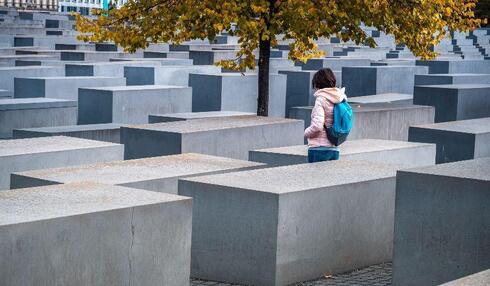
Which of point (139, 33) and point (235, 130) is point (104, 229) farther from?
point (139, 33)

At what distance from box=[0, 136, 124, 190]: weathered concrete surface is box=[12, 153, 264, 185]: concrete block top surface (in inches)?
40.6

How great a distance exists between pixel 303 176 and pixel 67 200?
89.8 inches

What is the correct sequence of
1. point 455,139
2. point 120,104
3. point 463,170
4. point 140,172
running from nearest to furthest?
point 463,170
point 140,172
point 455,139
point 120,104

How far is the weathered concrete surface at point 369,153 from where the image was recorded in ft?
35.6

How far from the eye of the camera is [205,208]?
8.38 m

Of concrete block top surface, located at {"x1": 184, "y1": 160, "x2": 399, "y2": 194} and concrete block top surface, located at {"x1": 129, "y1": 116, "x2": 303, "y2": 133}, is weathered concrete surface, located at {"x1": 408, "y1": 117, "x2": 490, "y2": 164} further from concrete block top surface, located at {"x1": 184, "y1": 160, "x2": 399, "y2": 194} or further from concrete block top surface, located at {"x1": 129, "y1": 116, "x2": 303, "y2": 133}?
concrete block top surface, located at {"x1": 184, "y1": 160, "x2": 399, "y2": 194}

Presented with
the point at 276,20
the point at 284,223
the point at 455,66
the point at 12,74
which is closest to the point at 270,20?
the point at 276,20

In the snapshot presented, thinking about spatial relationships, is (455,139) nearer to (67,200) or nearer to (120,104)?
(120,104)

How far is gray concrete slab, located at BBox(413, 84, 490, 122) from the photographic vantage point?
58.3ft

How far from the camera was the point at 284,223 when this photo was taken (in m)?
8.08

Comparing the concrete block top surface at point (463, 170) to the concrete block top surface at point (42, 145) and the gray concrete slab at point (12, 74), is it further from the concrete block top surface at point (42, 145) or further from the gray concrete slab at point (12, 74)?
the gray concrete slab at point (12, 74)

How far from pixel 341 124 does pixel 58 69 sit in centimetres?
1343

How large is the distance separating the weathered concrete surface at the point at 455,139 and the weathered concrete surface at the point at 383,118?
1968 mm

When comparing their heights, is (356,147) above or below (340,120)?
below
